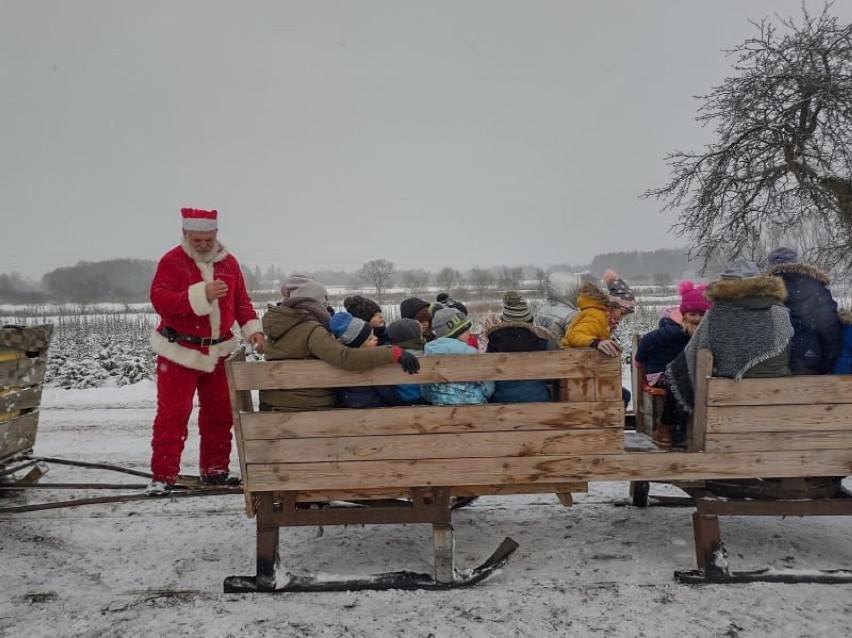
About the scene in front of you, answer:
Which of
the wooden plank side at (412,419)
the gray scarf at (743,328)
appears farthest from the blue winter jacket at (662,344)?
the wooden plank side at (412,419)

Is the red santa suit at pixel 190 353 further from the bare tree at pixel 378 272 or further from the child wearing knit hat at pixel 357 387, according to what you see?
the bare tree at pixel 378 272

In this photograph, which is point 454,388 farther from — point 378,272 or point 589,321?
point 378,272

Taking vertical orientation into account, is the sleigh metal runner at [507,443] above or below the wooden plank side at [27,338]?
below

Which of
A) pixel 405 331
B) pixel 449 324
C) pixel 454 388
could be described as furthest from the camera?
pixel 449 324

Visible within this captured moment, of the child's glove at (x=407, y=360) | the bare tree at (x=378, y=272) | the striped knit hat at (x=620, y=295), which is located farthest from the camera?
the bare tree at (x=378, y=272)

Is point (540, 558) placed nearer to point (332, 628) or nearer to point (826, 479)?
point (332, 628)

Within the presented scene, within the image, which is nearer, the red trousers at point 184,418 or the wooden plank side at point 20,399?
the red trousers at point 184,418

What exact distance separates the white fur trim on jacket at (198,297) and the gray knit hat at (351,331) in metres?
1.19

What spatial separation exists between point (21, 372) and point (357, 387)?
110 inches

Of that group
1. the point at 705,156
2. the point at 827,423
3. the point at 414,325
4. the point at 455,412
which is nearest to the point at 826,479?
the point at 827,423

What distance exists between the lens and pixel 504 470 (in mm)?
3041

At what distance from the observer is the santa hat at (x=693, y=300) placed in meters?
3.81

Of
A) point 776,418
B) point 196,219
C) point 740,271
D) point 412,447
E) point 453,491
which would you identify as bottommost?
point 453,491

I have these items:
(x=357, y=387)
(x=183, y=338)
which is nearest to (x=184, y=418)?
(x=183, y=338)
